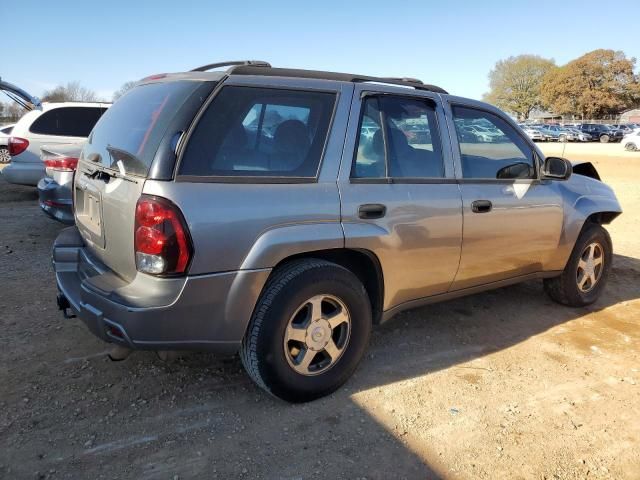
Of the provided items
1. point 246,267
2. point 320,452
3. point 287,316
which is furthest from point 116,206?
point 320,452

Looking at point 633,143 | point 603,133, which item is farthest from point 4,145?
point 603,133

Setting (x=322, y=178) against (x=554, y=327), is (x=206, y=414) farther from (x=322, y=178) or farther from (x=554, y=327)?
(x=554, y=327)

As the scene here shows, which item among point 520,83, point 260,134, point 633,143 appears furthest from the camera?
point 520,83

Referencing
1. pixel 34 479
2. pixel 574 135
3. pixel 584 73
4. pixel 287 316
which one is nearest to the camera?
pixel 34 479

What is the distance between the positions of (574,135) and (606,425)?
49715mm

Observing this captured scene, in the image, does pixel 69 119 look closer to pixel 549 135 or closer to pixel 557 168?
pixel 557 168

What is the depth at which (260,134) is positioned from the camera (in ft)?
9.40

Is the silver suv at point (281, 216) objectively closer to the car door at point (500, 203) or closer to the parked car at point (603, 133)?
the car door at point (500, 203)

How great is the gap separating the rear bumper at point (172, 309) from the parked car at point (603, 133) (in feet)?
167

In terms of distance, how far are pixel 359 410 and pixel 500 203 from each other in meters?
1.83

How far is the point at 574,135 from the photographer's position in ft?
153

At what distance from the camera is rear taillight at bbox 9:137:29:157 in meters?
8.35


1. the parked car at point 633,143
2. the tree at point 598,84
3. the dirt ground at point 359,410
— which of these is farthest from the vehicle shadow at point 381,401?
the tree at point 598,84

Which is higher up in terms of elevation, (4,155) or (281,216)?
(281,216)
